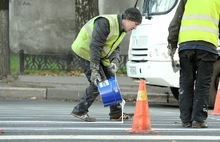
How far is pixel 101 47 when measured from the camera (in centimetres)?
797

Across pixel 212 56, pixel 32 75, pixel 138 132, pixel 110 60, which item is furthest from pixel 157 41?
pixel 32 75

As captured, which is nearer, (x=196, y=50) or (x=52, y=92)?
(x=196, y=50)

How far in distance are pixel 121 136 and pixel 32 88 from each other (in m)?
8.16

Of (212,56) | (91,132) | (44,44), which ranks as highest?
(212,56)

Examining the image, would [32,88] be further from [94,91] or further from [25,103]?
[94,91]

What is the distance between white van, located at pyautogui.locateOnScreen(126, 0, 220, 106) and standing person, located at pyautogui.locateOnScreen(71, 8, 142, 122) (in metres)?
3.53

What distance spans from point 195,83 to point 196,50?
0.42 meters

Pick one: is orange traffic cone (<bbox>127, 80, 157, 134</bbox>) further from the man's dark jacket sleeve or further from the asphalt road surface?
the man's dark jacket sleeve

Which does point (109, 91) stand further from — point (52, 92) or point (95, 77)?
point (52, 92)

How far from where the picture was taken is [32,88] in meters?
14.5

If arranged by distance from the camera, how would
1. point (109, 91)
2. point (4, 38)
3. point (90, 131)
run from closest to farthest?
point (90, 131)
point (109, 91)
point (4, 38)

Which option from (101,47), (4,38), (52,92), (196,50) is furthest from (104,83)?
(4,38)

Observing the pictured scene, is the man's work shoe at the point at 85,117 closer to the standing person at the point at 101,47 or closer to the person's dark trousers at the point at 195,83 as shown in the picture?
the standing person at the point at 101,47

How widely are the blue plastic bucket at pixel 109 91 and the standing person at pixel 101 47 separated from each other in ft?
0.54
